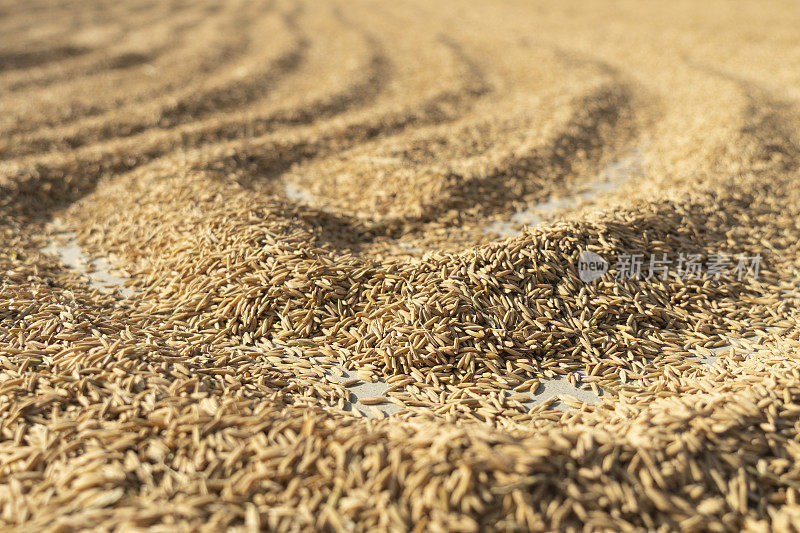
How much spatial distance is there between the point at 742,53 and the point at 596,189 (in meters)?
12.2

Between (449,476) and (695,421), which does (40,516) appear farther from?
(695,421)

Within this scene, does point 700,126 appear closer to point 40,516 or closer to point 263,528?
point 263,528

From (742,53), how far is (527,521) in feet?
59.9

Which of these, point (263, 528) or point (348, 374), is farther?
point (348, 374)

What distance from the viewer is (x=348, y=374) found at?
4055 millimetres

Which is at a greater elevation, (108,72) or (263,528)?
(108,72)

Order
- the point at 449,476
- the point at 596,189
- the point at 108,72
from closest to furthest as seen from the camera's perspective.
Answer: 1. the point at 449,476
2. the point at 596,189
3. the point at 108,72

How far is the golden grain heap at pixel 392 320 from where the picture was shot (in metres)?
2.62

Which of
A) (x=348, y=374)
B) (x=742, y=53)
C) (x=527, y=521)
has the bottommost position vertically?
(x=348, y=374)

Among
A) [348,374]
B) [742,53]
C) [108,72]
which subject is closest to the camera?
[348,374]

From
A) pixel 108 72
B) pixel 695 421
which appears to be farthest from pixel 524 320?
pixel 108 72

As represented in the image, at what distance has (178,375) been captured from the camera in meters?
3.58

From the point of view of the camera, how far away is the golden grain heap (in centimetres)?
262

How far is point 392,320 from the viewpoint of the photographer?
14.1 ft
